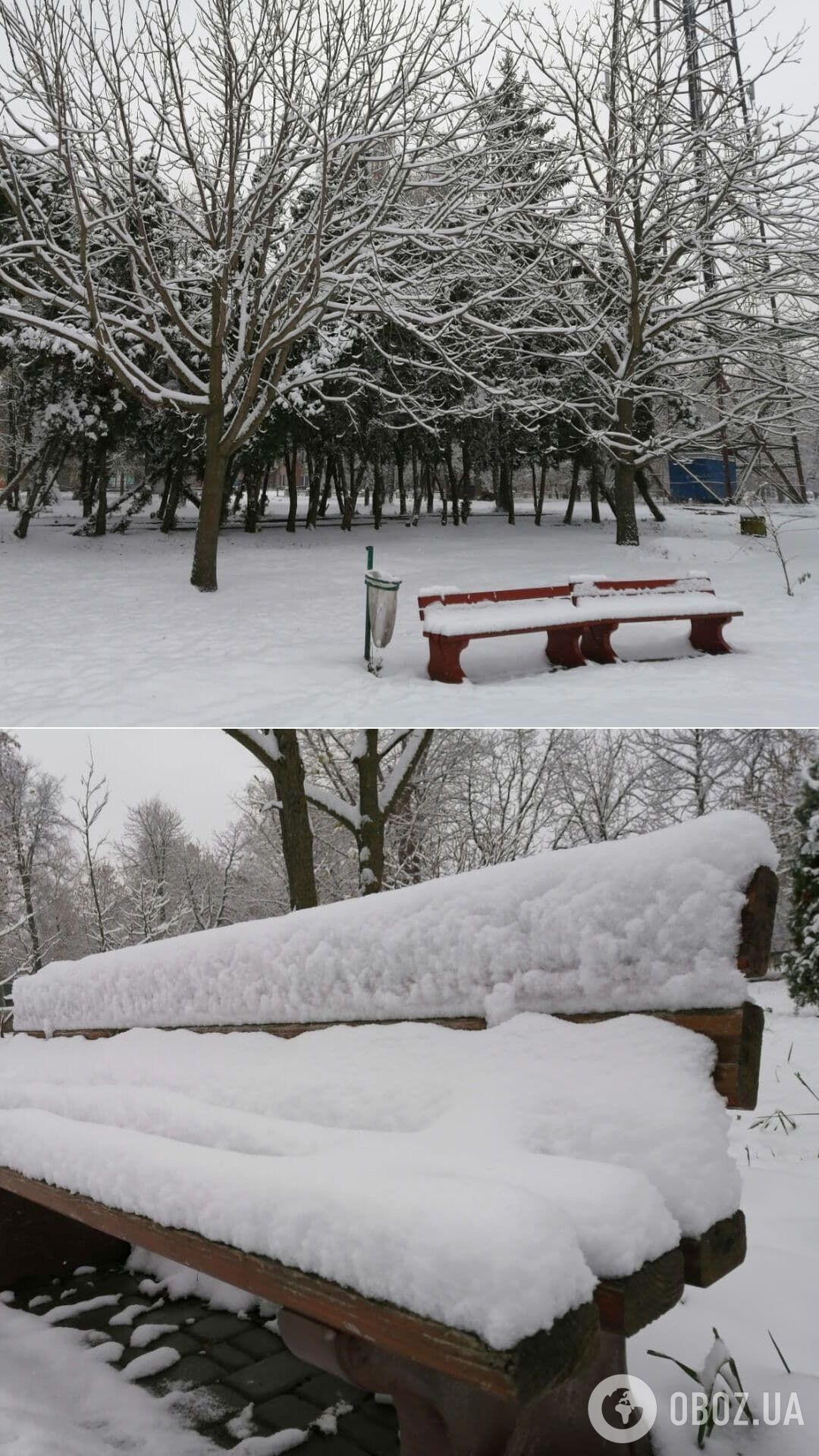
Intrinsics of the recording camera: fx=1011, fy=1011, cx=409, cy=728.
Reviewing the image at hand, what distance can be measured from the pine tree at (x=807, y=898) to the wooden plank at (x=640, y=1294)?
5.17 metres

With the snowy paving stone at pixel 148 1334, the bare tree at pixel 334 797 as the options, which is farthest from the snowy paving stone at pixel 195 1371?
the bare tree at pixel 334 797

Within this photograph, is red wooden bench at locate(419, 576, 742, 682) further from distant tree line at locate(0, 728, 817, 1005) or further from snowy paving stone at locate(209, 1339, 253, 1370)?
snowy paving stone at locate(209, 1339, 253, 1370)

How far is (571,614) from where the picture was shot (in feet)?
25.7

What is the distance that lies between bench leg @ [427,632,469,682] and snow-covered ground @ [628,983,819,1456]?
13.0 ft

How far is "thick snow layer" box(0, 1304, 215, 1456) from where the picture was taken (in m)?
2.12

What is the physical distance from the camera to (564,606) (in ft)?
26.7

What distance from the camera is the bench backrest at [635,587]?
8297 mm

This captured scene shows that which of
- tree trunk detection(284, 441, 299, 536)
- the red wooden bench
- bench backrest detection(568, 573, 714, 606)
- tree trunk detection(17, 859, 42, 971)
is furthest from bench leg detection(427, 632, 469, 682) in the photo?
tree trunk detection(17, 859, 42, 971)

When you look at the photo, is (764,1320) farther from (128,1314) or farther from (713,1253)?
(128,1314)

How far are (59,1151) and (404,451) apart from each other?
16253 millimetres

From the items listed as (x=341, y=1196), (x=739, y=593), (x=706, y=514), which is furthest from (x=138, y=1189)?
(x=706, y=514)

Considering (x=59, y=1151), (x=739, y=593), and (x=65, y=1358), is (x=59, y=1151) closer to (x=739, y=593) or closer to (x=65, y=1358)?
(x=65, y=1358)

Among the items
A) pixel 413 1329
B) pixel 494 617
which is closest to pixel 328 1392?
pixel 413 1329

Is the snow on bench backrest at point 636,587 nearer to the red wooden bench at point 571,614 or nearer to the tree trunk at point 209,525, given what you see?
the red wooden bench at point 571,614
